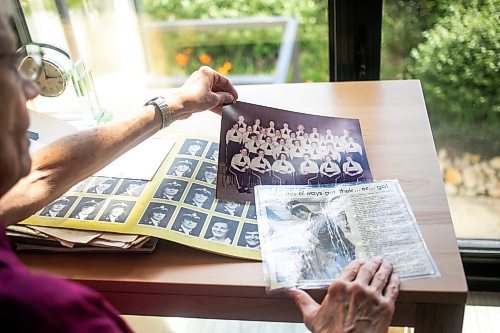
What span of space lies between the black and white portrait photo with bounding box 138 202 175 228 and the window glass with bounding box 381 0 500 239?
0.82 m

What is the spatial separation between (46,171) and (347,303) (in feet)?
1.67

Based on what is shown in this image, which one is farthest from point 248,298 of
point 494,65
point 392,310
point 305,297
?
point 494,65

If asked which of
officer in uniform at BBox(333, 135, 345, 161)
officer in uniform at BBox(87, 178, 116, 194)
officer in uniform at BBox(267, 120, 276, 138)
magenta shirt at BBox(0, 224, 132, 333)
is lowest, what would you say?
officer in uniform at BBox(333, 135, 345, 161)

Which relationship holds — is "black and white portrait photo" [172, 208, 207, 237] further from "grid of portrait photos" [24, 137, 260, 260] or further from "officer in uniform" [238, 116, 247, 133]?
"officer in uniform" [238, 116, 247, 133]

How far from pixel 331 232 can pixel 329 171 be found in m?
0.15

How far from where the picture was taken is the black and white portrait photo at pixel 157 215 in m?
0.88

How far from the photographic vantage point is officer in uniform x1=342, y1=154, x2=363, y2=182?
0.96 metres

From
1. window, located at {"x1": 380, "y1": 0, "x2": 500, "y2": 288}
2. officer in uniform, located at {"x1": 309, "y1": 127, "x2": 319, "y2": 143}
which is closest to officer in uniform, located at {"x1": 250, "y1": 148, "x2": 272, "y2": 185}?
officer in uniform, located at {"x1": 309, "y1": 127, "x2": 319, "y2": 143}

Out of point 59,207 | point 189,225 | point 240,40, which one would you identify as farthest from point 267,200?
point 240,40

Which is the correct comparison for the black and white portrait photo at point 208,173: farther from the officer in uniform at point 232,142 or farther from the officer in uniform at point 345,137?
the officer in uniform at point 345,137

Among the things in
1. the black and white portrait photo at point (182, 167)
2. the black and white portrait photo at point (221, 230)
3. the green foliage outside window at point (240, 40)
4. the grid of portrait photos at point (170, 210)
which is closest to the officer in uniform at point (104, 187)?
the grid of portrait photos at point (170, 210)

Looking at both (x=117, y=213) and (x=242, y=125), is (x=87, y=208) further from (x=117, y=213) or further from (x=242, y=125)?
(x=242, y=125)

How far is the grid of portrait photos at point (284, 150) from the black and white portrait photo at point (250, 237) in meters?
0.08

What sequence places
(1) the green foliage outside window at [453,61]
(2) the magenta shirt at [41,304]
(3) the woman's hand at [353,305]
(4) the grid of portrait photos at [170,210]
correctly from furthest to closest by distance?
1. (1) the green foliage outside window at [453,61]
2. (4) the grid of portrait photos at [170,210]
3. (3) the woman's hand at [353,305]
4. (2) the magenta shirt at [41,304]
